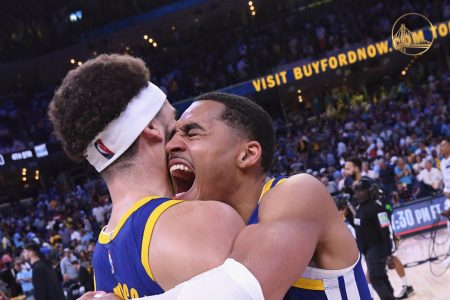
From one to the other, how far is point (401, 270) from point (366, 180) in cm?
135

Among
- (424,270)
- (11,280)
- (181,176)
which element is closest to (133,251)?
(181,176)

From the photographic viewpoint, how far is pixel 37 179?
75.3 ft

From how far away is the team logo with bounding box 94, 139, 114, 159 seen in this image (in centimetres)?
179

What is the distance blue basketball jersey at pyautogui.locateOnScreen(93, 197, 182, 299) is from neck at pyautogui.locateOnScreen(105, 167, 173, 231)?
6cm

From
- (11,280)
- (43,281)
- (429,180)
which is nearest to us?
(43,281)

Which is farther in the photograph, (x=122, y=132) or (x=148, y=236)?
(x=122, y=132)

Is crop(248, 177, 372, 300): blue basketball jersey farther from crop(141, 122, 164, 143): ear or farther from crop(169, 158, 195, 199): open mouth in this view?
crop(141, 122, 164, 143): ear

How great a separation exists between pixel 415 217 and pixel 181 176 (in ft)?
31.6

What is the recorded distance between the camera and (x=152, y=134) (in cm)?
183

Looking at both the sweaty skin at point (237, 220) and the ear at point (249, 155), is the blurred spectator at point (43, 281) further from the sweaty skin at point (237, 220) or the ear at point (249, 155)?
the ear at point (249, 155)

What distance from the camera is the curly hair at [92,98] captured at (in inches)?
68.5

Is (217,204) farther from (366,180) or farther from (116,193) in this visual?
(366,180)

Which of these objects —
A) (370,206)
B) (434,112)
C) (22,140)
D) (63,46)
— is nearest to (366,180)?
(370,206)

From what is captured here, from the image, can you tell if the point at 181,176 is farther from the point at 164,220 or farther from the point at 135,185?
the point at 164,220
